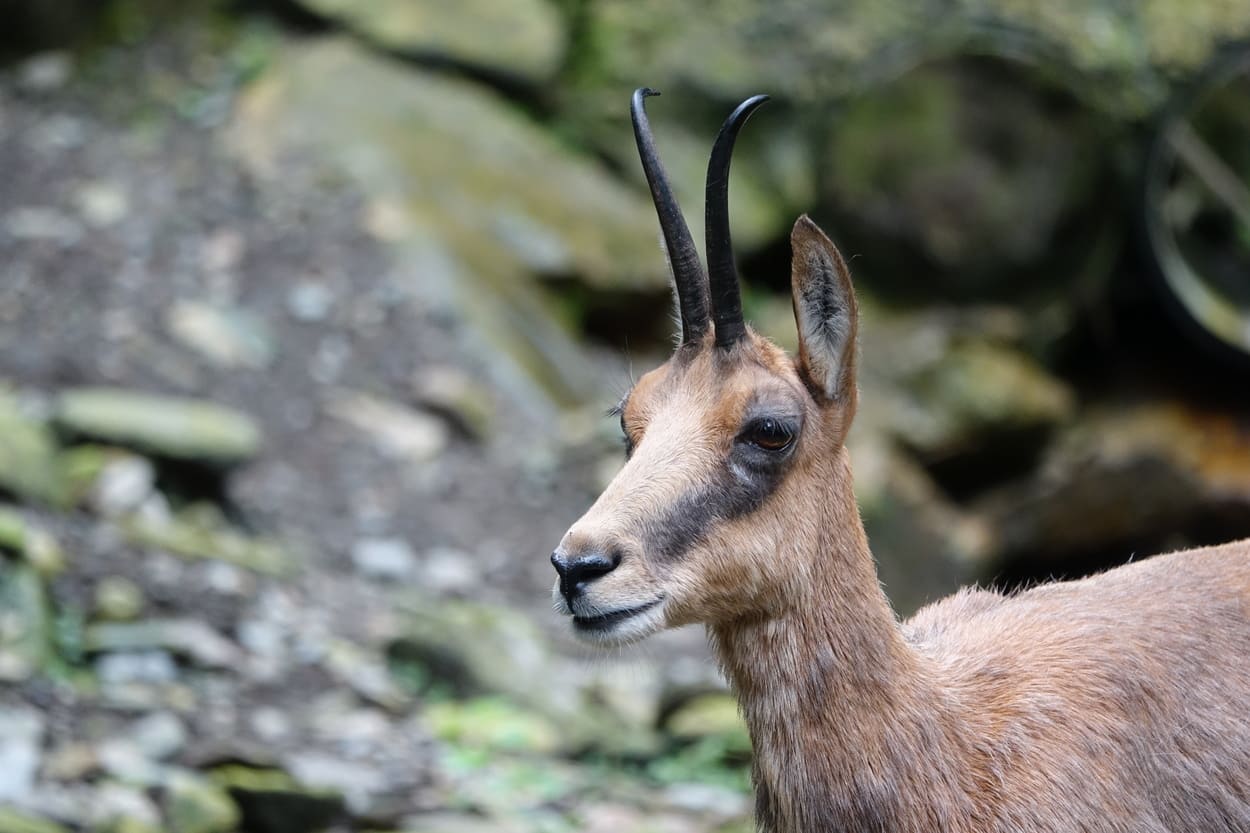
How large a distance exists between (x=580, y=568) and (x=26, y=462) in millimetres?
5695

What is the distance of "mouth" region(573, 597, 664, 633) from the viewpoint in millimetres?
3799

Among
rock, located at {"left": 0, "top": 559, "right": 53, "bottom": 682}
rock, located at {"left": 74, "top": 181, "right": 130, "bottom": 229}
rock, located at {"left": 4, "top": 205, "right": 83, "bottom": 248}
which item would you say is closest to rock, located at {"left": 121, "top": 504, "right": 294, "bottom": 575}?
rock, located at {"left": 0, "top": 559, "right": 53, "bottom": 682}

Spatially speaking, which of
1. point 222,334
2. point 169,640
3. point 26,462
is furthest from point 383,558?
point 222,334

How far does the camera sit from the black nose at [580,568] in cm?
373

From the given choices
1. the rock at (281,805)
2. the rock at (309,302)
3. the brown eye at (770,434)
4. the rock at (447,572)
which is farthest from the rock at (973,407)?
the brown eye at (770,434)

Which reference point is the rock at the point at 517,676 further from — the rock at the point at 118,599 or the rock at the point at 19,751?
the rock at the point at 19,751

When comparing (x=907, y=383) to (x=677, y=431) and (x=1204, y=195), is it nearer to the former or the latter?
(x=1204, y=195)

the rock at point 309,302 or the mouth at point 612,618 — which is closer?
the mouth at point 612,618

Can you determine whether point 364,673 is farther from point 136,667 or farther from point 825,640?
point 825,640

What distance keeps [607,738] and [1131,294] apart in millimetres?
7344

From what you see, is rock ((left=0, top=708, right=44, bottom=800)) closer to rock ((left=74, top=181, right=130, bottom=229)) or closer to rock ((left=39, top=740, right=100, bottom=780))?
rock ((left=39, top=740, right=100, bottom=780))

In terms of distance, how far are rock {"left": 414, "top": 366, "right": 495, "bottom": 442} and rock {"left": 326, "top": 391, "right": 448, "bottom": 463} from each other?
12 centimetres

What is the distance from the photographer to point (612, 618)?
3.80 m

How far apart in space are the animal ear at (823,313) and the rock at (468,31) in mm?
10594
